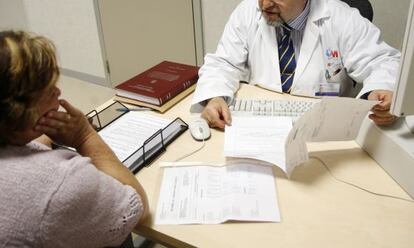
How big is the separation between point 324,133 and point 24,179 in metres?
0.72

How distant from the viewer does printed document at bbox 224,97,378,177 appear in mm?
925

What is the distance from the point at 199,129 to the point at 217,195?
304 mm

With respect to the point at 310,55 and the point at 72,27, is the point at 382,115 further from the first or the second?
the point at 72,27

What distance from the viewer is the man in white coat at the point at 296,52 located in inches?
55.3

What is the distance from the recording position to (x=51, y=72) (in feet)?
2.25

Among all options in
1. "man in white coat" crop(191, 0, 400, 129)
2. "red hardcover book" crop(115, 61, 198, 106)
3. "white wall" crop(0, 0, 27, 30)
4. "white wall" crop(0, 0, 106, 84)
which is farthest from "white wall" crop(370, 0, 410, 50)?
"white wall" crop(0, 0, 27, 30)

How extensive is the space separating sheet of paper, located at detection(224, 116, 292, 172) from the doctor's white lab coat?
0.23 m

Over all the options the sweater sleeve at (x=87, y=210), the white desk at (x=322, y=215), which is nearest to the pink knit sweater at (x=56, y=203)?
the sweater sleeve at (x=87, y=210)

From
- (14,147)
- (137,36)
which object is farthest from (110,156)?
(137,36)

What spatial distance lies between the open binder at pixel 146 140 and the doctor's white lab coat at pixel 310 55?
188 millimetres

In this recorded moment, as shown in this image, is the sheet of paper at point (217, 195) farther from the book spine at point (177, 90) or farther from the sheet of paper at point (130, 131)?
the book spine at point (177, 90)

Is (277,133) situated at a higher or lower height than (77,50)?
higher

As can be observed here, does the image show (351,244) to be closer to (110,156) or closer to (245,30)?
(110,156)

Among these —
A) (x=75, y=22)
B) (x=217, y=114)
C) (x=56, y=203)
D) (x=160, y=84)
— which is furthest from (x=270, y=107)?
(x=75, y=22)
